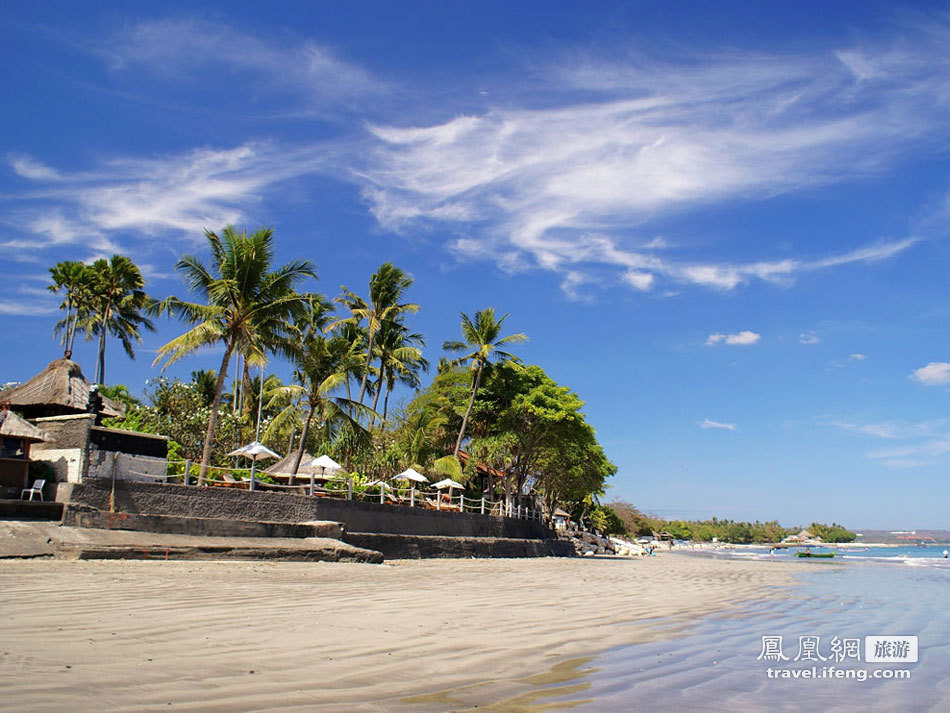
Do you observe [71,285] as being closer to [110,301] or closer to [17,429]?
[110,301]

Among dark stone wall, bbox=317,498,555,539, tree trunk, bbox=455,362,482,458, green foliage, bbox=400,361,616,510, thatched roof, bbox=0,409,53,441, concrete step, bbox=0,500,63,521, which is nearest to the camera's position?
concrete step, bbox=0,500,63,521

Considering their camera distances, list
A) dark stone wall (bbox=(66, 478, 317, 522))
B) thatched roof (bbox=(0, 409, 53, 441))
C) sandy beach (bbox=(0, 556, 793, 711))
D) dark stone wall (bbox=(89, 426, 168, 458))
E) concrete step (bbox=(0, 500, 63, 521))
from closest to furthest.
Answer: sandy beach (bbox=(0, 556, 793, 711)), concrete step (bbox=(0, 500, 63, 521)), dark stone wall (bbox=(66, 478, 317, 522)), thatched roof (bbox=(0, 409, 53, 441)), dark stone wall (bbox=(89, 426, 168, 458))

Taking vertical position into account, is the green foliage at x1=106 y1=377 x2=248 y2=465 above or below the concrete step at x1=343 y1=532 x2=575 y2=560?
above

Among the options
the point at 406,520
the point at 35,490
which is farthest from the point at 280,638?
the point at 406,520

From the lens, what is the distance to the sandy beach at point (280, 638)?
11.5 ft

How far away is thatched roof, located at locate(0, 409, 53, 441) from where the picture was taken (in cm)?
1362

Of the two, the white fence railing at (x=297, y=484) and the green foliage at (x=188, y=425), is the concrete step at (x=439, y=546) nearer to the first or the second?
the white fence railing at (x=297, y=484)

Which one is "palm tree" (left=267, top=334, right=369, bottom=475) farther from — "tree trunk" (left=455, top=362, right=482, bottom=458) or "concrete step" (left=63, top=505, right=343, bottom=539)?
"tree trunk" (left=455, top=362, right=482, bottom=458)

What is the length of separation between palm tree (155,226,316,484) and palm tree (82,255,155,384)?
12691mm

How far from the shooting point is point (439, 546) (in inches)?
822

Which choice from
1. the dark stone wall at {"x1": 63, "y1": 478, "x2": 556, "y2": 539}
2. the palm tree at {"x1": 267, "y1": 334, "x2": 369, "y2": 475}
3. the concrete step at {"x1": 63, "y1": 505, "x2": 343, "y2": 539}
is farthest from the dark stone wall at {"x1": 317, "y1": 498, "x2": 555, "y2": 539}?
the palm tree at {"x1": 267, "y1": 334, "x2": 369, "y2": 475}

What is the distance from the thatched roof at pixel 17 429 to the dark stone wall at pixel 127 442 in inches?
40.8

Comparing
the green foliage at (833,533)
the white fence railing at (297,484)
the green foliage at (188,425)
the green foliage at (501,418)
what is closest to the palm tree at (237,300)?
the white fence railing at (297,484)

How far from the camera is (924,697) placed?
443 cm
